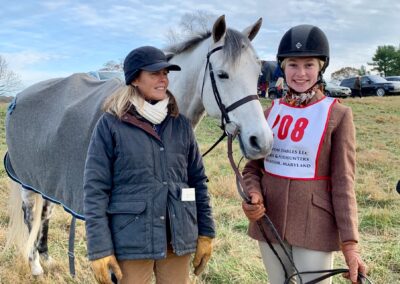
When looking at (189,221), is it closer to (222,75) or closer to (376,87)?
(222,75)

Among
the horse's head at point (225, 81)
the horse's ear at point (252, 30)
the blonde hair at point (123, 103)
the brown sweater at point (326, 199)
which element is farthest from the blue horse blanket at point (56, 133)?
the brown sweater at point (326, 199)

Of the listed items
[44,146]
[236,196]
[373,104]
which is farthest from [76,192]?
A: [373,104]

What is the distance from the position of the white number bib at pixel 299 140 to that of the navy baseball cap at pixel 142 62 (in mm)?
643

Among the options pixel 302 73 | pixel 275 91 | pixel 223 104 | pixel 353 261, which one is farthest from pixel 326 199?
pixel 275 91

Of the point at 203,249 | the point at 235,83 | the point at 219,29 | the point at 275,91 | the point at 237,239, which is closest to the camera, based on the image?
the point at 203,249

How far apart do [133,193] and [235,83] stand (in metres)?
0.88

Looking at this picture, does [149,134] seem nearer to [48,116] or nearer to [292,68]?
[292,68]

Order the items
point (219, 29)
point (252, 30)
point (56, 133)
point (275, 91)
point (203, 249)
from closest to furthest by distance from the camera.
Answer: point (203, 249) < point (219, 29) < point (252, 30) < point (56, 133) < point (275, 91)

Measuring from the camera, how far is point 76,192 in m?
2.72

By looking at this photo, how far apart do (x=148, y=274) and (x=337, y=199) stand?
3.20 ft

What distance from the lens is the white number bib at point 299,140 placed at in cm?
187

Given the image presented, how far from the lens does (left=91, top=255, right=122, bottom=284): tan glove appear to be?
1.86m

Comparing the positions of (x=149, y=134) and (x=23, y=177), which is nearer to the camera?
(x=149, y=134)

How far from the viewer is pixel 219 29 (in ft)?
8.28
